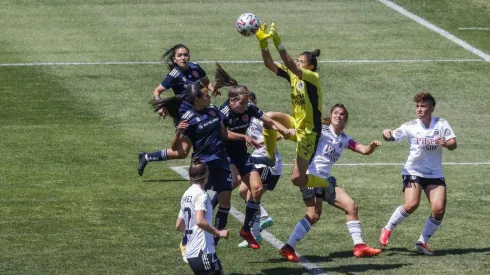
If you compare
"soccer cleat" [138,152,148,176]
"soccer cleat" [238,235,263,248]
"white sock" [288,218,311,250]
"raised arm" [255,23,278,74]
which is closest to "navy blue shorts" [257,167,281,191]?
"soccer cleat" [238,235,263,248]

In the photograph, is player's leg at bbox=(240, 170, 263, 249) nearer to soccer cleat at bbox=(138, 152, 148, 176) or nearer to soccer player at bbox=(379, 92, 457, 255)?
soccer player at bbox=(379, 92, 457, 255)

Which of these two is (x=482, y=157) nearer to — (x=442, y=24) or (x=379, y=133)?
(x=379, y=133)

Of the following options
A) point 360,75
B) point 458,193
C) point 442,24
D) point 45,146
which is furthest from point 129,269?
point 442,24

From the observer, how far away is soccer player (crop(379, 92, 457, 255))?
55.2 feet

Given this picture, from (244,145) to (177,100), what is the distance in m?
1.46

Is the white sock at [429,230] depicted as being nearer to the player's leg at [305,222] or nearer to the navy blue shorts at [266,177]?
the player's leg at [305,222]

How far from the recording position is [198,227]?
13.4 m

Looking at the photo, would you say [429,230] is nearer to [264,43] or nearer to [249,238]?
[249,238]

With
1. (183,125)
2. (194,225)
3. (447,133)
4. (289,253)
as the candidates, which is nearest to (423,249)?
(447,133)

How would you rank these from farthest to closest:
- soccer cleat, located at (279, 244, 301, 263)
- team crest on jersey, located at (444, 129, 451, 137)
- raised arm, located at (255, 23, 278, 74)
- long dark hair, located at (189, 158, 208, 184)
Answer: team crest on jersey, located at (444, 129, 451, 137)
soccer cleat, located at (279, 244, 301, 263)
raised arm, located at (255, 23, 278, 74)
long dark hair, located at (189, 158, 208, 184)

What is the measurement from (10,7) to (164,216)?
20.1m

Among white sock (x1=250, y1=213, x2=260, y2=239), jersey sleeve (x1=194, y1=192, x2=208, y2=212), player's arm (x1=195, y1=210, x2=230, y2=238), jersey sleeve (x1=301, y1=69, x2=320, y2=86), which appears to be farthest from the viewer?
white sock (x1=250, y1=213, x2=260, y2=239)

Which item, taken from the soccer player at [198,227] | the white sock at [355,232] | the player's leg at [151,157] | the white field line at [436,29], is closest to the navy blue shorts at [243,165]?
the white sock at [355,232]

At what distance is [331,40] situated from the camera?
34.5 m
